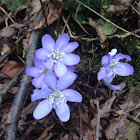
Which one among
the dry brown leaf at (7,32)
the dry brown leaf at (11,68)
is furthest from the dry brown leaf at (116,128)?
the dry brown leaf at (7,32)

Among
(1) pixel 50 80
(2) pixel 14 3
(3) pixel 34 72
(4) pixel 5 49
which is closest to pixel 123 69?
(1) pixel 50 80

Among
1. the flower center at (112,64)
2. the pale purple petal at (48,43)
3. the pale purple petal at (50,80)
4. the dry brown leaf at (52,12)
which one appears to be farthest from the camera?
the dry brown leaf at (52,12)

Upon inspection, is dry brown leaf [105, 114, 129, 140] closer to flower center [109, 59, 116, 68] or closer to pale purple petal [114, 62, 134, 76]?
pale purple petal [114, 62, 134, 76]

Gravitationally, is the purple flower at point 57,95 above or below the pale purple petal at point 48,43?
below

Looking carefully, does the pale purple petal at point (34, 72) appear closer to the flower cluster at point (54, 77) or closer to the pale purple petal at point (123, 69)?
the flower cluster at point (54, 77)

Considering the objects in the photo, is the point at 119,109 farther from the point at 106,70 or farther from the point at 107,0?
the point at 107,0

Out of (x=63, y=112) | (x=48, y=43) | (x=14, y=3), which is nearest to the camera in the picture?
(x=63, y=112)

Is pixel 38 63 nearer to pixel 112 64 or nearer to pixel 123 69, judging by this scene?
pixel 112 64

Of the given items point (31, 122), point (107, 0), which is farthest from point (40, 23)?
point (31, 122)
